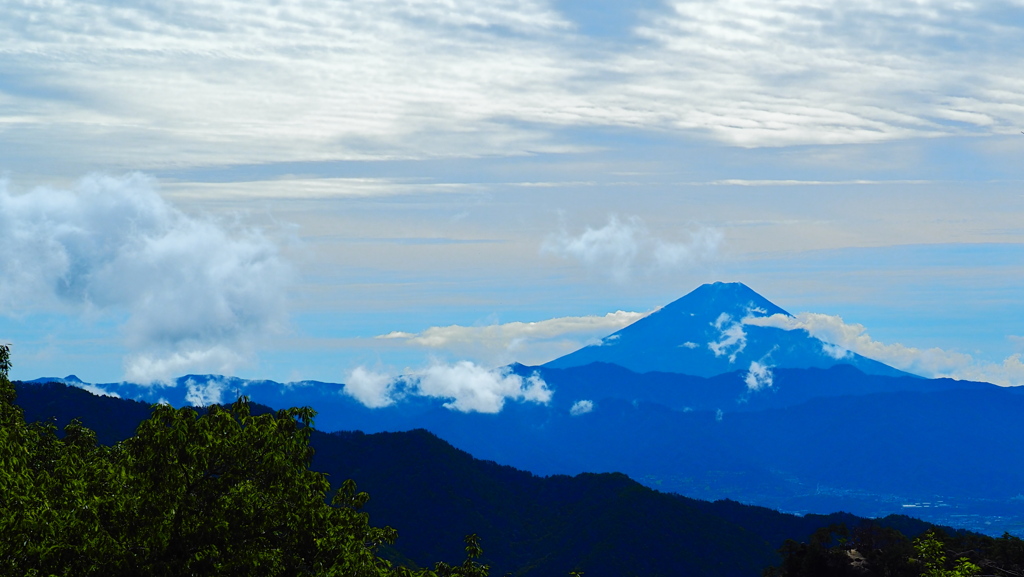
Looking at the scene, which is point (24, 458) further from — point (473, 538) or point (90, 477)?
point (473, 538)

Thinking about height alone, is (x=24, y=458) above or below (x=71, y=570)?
above

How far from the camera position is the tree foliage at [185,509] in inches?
873

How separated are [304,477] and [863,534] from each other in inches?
3652

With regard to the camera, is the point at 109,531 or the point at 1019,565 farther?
the point at 1019,565

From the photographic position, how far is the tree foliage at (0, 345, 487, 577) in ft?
72.7

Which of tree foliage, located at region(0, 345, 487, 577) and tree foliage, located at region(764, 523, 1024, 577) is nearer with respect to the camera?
tree foliage, located at region(0, 345, 487, 577)

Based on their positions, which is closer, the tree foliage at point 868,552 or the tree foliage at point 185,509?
the tree foliage at point 185,509

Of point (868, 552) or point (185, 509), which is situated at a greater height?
point (868, 552)

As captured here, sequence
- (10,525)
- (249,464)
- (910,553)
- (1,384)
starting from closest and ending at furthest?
(10,525)
(249,464)
(1,384)
(910,553)

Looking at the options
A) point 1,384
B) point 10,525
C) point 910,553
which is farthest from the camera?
point 910,553

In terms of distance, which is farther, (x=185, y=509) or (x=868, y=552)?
(x=868, y=552)

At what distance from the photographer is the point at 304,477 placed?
26797 millimetres

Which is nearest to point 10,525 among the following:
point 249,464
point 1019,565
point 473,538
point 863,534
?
point 249,464

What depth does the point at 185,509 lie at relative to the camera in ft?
79.5
